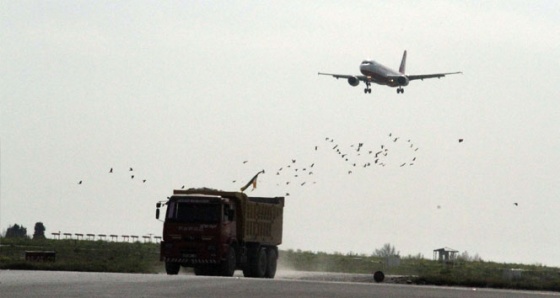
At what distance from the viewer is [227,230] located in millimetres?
47625

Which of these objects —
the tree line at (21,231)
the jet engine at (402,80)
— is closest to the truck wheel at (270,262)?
the jet engine at (402,80)

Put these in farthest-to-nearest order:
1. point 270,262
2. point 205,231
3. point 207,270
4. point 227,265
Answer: point 270,262 → point 207,270 → point 227,265 → point 205,231

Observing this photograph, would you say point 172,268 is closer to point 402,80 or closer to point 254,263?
point 254,263

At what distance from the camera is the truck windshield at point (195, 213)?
47188 mm

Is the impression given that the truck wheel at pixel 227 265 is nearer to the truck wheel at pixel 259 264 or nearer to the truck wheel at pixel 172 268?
the truck wheel at pixel 172 268

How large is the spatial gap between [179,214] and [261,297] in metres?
18.4

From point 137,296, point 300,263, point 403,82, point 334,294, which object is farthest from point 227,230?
point 403,82

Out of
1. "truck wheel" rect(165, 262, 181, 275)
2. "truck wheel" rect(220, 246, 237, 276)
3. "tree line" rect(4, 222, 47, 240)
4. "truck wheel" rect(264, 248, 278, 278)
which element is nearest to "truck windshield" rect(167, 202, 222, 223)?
"truck wheel" rect(220, 246, 237, 276)

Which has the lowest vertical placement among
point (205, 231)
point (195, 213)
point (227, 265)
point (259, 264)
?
point (227, 265)

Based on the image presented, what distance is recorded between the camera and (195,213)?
47.2 metres

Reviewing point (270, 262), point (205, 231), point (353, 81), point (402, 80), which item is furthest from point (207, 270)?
point (353, 81)

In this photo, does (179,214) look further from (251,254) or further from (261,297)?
(261,297)

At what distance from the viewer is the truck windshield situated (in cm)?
4719

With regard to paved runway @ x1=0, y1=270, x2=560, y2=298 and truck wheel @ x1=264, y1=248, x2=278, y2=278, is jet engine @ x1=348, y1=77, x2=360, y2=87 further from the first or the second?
paved runway @ x1=0, y1=270, x2=560, y2=298
